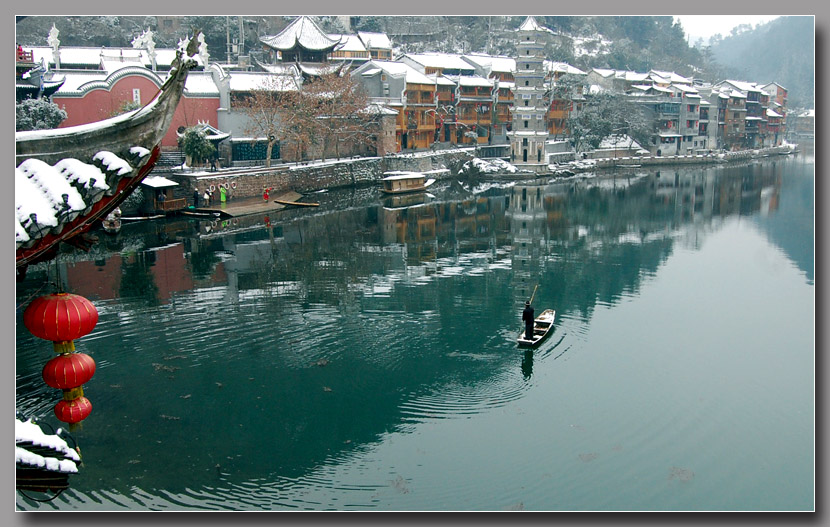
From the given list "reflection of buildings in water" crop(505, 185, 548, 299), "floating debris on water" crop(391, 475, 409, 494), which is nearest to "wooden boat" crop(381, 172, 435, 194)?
"reflection of buildings in water" crop(505, 185, 548, 299)

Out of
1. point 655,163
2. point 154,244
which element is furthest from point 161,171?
point 655,163

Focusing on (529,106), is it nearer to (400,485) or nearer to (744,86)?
(744,86)

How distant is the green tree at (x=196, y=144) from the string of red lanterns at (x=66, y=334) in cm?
2128

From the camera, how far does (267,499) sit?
736 centimetres

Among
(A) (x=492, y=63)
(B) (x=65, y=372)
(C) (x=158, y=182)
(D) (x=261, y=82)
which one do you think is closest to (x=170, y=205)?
(C) (x=158, y=182)

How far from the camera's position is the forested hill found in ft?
100

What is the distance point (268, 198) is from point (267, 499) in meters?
20.6

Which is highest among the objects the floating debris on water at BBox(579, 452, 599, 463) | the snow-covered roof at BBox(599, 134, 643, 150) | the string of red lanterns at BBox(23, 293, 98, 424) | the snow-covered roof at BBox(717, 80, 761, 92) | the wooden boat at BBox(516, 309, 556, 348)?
the snow-covered roof at BBox(717, 80, 761, 92)

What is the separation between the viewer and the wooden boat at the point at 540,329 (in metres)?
11.3

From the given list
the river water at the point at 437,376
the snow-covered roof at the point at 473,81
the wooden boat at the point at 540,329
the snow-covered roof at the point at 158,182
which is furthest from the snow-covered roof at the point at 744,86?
the wooden boat at the point at 540,329

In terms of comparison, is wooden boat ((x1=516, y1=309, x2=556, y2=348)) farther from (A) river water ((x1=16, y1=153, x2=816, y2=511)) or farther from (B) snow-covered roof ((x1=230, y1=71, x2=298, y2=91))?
(B) snow-covered roof ((x1=230, y1=71, x2=298, y2=91))

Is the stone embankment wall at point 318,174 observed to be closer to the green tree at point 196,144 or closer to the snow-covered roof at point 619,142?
the green tree at point 196,144

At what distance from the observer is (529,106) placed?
40.1 meters

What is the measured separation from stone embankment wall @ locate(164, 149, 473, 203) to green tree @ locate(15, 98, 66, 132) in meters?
4.91
